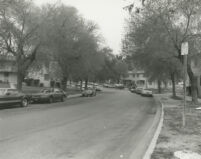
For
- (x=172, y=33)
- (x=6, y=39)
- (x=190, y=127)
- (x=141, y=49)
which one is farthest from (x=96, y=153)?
(x=6, y=39)

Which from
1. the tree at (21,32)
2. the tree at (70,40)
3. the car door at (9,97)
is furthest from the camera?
the tree at (70,40)

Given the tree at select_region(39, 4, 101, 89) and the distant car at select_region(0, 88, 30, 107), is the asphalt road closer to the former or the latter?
the distant car at select_region(0, 88, 30, 107)

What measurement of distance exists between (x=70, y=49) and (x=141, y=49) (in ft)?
41.6

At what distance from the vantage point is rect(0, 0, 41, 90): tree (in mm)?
30547

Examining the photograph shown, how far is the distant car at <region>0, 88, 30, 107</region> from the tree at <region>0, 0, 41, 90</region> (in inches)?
419

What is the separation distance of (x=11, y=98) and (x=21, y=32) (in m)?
12.4

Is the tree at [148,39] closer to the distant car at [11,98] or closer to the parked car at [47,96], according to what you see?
the parked car at [47,96]

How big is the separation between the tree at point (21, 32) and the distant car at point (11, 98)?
10.6m

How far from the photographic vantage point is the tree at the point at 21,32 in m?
30.5

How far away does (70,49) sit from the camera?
37.7 m

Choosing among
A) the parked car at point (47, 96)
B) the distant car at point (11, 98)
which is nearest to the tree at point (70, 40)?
the parked car at point (47, 96)

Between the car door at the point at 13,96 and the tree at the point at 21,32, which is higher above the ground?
the tree at the point at 21,32

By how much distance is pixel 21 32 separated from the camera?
104 feet

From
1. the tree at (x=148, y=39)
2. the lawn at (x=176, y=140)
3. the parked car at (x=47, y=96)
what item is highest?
the tree at (x=148, y=39)
